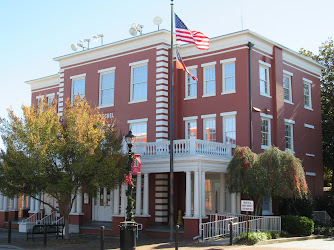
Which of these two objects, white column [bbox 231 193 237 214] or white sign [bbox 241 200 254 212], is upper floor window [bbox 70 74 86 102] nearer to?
white column [bbox 231 193 237 214]

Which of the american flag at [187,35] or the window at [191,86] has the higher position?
the american flag at [187,35]

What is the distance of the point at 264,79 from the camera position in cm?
2780

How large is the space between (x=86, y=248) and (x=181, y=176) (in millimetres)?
8877

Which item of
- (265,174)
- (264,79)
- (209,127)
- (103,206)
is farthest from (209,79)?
(103,206)

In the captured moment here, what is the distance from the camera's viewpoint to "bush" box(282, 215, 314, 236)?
23.3m

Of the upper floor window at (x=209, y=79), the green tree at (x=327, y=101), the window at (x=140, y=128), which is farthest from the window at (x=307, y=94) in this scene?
the window at (x=140, y=128)

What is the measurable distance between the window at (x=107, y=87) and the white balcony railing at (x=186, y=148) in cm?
637

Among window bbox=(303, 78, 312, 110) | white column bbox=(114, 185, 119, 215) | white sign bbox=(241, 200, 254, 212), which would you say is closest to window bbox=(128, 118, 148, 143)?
white column bbox=(114, 185, 119, 215)

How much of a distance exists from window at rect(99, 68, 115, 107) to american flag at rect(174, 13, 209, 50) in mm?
8576

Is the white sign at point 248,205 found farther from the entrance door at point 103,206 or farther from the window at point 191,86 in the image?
the entrance door at point 103,206

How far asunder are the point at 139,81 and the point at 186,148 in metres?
7.46

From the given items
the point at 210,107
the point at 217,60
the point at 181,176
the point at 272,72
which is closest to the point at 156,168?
the point at 181,176

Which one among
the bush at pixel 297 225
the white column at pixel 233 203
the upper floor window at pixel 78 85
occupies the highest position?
the upper floor window at pixel 78 85

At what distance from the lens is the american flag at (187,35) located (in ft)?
74.8
